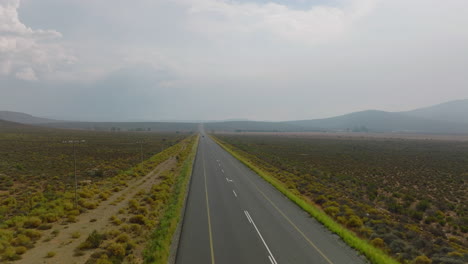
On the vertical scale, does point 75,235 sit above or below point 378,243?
above

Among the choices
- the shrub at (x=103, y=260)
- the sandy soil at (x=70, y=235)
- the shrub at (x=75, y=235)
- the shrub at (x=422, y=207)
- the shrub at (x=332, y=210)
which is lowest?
the shrub at (x=422, y=207)

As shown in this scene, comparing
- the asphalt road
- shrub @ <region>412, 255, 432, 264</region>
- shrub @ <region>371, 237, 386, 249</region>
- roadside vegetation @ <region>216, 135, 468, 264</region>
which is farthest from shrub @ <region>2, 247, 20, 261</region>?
shrub @ <region>412, 255, 432, 264</region>

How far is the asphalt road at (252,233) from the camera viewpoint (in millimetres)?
12211

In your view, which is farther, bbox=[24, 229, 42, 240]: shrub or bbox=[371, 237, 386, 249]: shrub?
bbox=[24, 229, 42, 240]: shrub

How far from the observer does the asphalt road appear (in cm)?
1221

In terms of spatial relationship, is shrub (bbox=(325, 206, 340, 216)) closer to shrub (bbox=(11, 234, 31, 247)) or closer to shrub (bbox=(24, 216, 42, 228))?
shrub (bbox=(11, 234, 31, 247))

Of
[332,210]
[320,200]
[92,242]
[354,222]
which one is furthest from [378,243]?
[92,242]

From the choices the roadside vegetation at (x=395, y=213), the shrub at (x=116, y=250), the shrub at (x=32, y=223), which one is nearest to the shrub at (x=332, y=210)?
the roadside vegetation at (x=395, y=213)

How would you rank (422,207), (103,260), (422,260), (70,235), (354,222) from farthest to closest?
(422,207)
(354,222)
(70,235)
(422,260)
(103,260)

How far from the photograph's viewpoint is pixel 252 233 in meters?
15.0

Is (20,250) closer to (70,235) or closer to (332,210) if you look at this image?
(70,235)

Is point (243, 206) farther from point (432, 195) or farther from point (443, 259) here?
point (432, 195)

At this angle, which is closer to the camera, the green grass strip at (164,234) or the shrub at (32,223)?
the green grass strip at (164,234)

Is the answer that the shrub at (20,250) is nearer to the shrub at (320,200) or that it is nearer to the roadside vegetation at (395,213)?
the roadside vegetation at (395,213)
